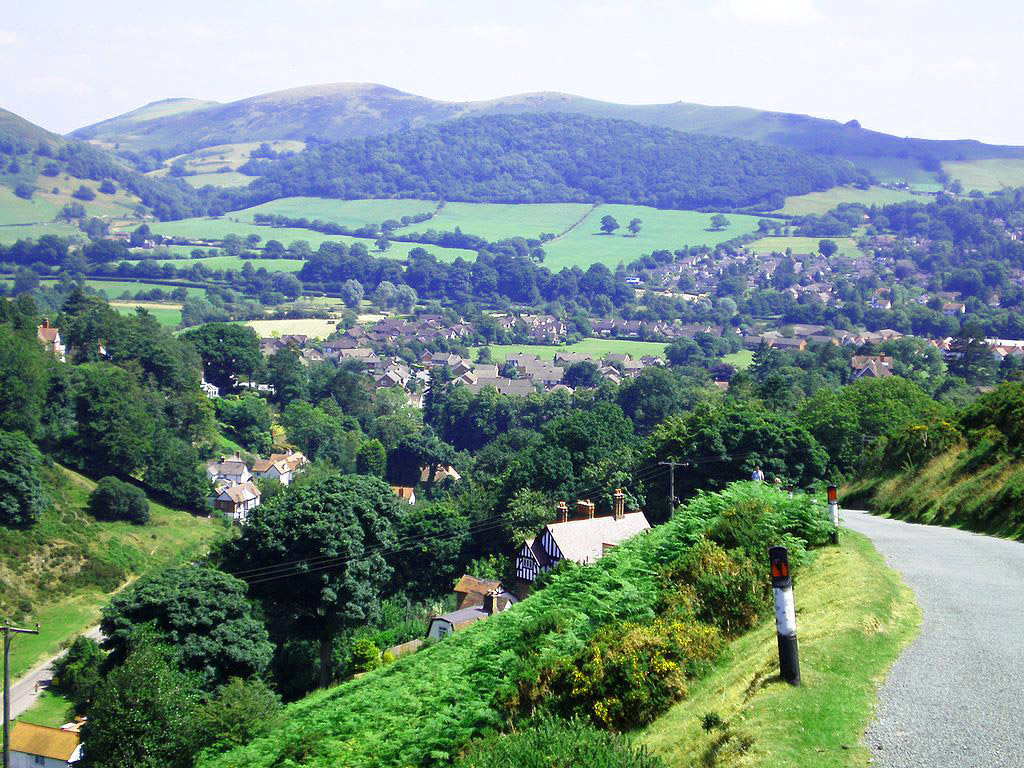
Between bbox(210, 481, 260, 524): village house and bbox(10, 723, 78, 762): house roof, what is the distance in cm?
2721

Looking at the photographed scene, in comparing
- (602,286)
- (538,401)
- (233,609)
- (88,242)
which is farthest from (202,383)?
(88,242)

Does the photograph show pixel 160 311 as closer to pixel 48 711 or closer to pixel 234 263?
pixel 234 263

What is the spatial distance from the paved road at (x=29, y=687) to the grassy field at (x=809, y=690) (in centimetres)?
2885

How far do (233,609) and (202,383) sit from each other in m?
53.2

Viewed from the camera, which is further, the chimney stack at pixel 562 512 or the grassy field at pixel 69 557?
the grassy field at pixel 69 557

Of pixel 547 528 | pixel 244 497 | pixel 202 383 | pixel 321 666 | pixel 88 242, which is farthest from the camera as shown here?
pixel 88 242

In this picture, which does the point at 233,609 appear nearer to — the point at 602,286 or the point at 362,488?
the point at 362,488

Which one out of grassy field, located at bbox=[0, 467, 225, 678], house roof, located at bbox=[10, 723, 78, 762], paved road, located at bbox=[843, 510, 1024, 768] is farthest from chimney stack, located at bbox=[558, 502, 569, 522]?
paved road, located at bbox=[843, 510, 1024, 768]

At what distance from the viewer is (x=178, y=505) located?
188 feet

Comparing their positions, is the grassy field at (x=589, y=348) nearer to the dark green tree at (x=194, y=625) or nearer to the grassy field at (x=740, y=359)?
the grassy field at (x=740, y=359)

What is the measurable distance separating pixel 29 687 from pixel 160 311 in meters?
109

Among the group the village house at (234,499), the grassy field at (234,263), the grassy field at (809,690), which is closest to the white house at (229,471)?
the village house at (234,499)

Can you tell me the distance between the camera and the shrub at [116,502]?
168 ft

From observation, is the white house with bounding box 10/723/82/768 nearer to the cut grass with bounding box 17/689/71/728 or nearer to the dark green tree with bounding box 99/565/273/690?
the cut grass with bounding box 17/689/71/728
